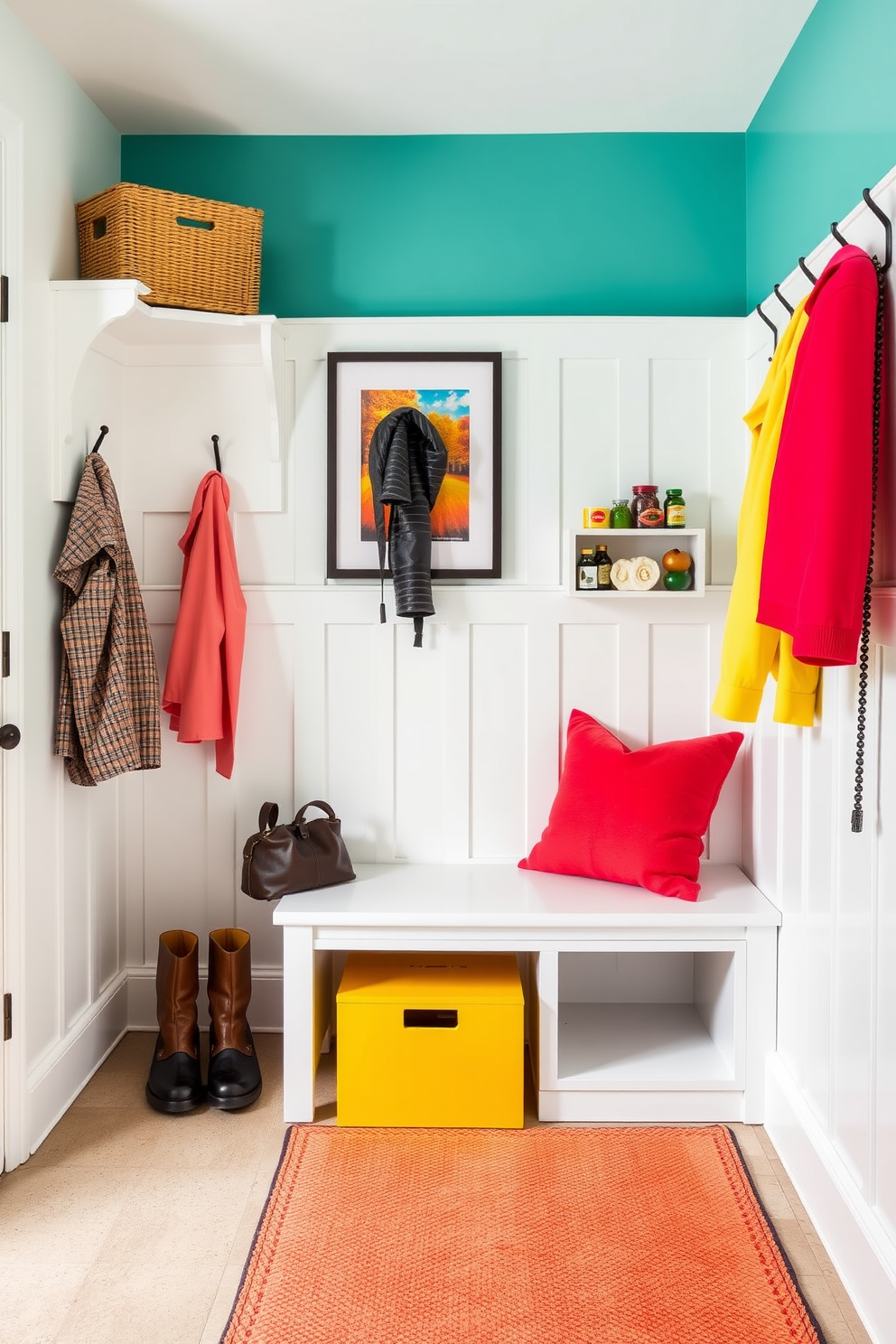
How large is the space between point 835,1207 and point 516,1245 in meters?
0.61

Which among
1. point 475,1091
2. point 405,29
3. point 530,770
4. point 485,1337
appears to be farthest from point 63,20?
point 485,1337

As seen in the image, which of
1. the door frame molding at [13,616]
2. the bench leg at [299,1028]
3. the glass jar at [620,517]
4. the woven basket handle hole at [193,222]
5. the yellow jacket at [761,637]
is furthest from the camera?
the glass jar at [620,517]

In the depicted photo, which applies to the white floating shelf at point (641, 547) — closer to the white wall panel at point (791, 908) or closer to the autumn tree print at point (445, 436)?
the autumn tree print at point (445, 436)

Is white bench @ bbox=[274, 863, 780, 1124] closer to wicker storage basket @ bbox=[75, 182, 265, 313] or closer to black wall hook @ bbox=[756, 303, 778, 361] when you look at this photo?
black wall hook @ bbox=[756, 303, 778, 361]

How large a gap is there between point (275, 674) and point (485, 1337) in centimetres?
166

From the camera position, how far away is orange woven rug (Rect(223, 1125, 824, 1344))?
165 centimetres

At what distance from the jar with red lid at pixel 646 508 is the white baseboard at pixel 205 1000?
1618 millimetres

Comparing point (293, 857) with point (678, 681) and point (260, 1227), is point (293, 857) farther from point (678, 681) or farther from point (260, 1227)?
point (678, 681)

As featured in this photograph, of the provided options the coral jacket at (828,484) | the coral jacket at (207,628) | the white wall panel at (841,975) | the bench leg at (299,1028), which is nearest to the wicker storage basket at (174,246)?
the coral jacket at (207,628)

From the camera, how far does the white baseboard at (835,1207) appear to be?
162 centimetres

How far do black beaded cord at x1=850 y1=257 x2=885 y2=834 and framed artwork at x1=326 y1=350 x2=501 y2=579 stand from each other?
115cm

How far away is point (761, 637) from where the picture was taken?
6.15 feet

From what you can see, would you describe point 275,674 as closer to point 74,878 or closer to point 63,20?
point 74,878

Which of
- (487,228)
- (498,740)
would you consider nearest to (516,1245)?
(498,740)
